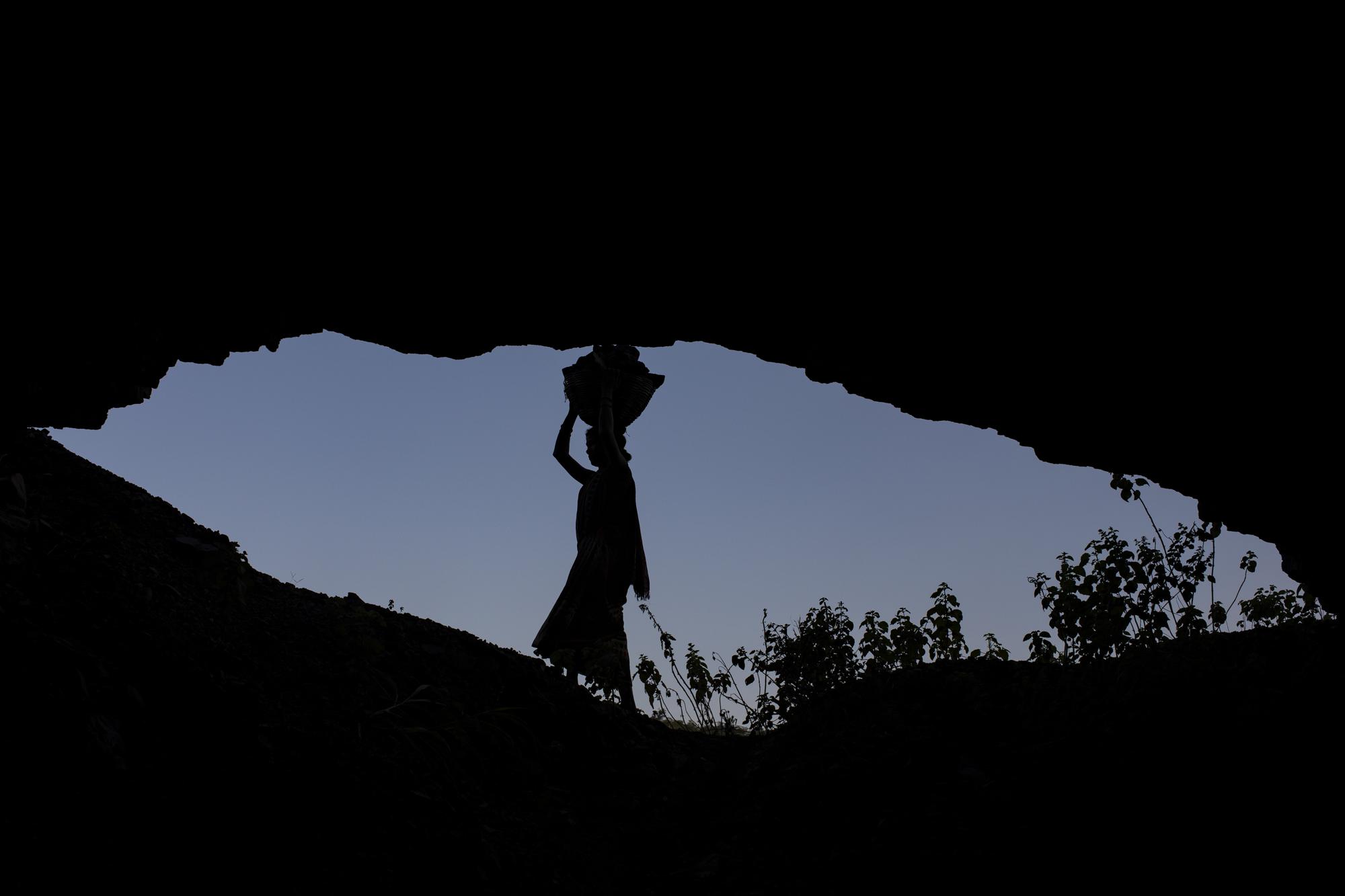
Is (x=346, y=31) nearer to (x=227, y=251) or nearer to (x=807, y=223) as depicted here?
(x=227, y=251)

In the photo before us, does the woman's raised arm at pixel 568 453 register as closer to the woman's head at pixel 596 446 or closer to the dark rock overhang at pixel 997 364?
the woman's head at pixel 596 446

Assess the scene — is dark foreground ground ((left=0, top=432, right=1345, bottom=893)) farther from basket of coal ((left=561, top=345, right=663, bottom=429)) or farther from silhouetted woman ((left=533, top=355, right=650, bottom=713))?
basket of coal ((left=561, top=345, right=663, bottom=429))

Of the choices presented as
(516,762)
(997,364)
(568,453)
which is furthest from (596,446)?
(997,364)

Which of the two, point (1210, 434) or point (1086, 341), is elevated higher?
point (1086, 341)

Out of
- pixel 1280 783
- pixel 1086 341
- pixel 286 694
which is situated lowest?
pixel 1280 783

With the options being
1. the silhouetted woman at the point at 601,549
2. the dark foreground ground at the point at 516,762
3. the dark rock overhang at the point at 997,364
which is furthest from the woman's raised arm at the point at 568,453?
the dark rock overhang at the point at 997,364

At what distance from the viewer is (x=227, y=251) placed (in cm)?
272

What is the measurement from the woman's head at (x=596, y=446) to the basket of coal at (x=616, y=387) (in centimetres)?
11

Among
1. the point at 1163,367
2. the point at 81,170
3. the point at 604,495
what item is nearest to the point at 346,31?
Answer: the point at 81,170

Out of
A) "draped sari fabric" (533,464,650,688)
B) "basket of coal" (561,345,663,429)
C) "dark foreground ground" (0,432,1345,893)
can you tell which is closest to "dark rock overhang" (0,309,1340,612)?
"dark foreground ground" (0,432,1345,893)

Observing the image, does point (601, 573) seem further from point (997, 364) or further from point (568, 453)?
point (997, 364)

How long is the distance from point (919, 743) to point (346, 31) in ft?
13.1

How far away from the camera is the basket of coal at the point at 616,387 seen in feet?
33.0

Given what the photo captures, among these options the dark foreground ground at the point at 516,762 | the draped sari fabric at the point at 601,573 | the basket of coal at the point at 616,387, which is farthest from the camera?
the basket of coal at the point at 616,387
